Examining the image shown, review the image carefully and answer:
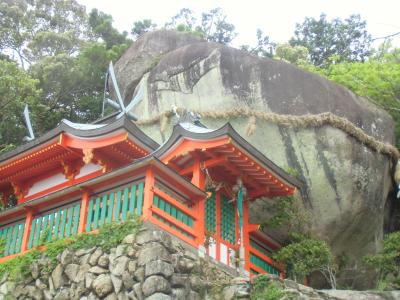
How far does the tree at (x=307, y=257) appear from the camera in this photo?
14484 millimetres

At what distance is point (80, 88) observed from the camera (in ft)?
93.9

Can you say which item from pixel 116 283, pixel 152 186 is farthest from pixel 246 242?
pixel 116 283

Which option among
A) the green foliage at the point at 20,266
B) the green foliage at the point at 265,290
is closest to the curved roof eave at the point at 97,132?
the green foliage at the point at 20,266

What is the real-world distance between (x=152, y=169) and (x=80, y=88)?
60.7ft

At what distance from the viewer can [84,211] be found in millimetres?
12008

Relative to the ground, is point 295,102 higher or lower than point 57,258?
higher

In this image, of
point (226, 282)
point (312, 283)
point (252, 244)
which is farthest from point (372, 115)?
point (226, 282)

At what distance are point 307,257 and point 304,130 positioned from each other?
20.0 ft

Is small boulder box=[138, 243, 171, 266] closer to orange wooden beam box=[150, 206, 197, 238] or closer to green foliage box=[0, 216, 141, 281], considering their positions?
green foliage box=[0, 216, 141, 281]

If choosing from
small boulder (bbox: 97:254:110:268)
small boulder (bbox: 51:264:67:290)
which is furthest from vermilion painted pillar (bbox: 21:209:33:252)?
small boulder (bbox: 97:254:110:268)

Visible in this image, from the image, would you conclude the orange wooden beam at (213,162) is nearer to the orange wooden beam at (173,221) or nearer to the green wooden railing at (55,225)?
the orange wooden beam at (173,221)

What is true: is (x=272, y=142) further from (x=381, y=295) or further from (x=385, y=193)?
(x=381, y=295)

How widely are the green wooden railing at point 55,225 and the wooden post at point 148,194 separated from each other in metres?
2.07

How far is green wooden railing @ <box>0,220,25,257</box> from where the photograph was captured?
1326 cm
